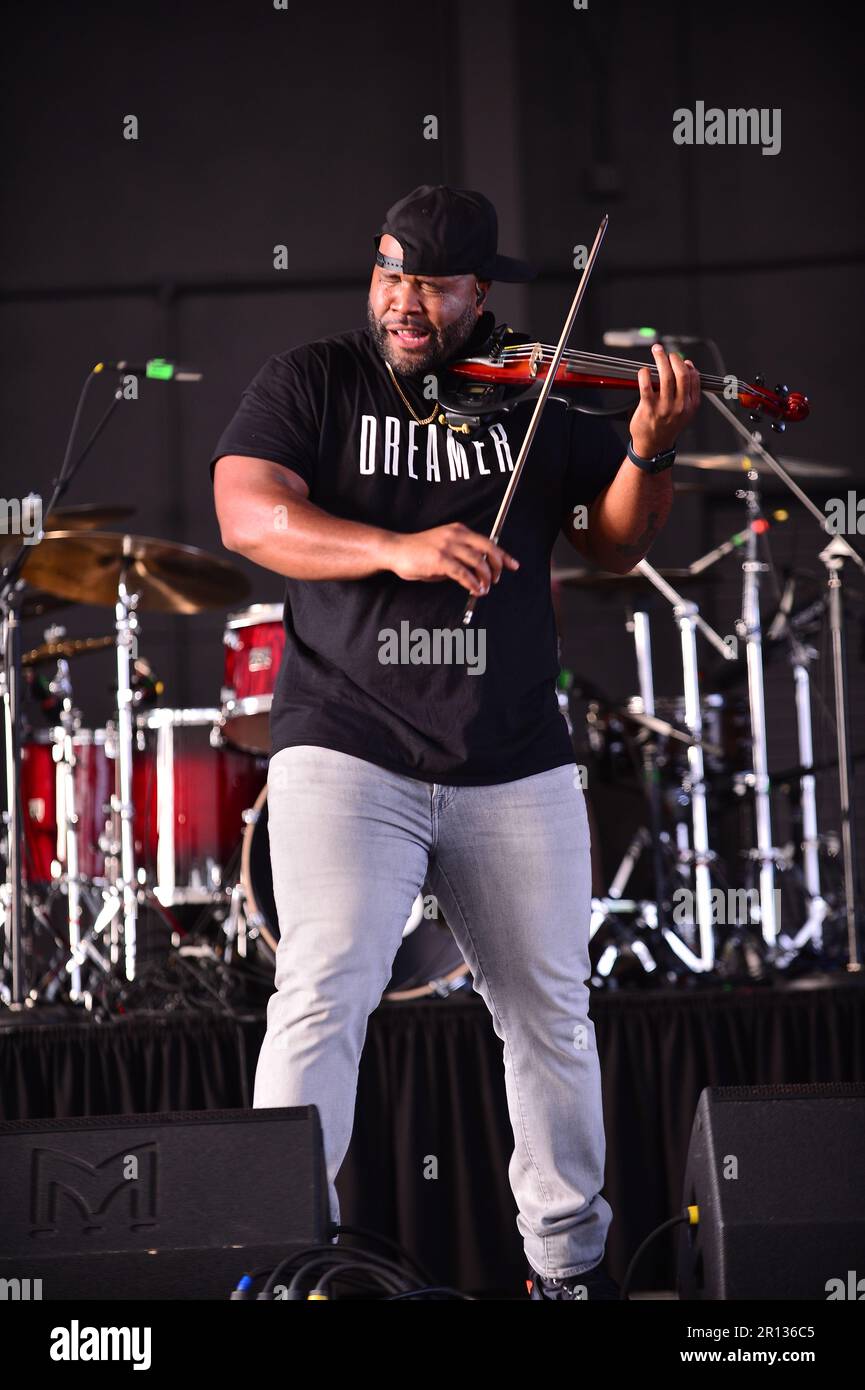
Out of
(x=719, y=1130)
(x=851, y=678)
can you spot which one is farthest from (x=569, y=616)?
(x=719, y=1130)

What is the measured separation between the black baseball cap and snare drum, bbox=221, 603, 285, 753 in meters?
2.23

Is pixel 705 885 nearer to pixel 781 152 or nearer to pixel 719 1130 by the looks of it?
pixel 719 1130

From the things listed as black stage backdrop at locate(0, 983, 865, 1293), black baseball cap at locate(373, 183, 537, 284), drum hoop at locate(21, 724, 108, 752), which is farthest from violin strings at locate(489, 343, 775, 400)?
drum hoop at locate(21, 724, 108, 752)

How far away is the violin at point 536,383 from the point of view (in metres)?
2.20

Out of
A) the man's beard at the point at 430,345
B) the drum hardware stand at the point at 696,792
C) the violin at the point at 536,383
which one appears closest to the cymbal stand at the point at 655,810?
the drum hardware stand at the point at 696,792

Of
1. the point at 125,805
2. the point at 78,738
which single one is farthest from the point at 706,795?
the point at 78,738

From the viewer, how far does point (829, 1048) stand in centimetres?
323

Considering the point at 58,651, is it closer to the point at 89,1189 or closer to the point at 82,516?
the point at 82,516

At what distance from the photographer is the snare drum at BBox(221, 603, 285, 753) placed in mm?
4383

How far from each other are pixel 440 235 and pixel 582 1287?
1.51 metres

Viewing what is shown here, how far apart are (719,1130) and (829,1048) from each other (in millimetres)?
1701

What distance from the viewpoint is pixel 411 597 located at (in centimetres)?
213

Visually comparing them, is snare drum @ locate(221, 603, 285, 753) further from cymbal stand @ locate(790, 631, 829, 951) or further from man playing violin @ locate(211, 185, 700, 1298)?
man playing violin @ locate(211, 185, 700, 1298)

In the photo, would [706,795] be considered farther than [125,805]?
Yes
